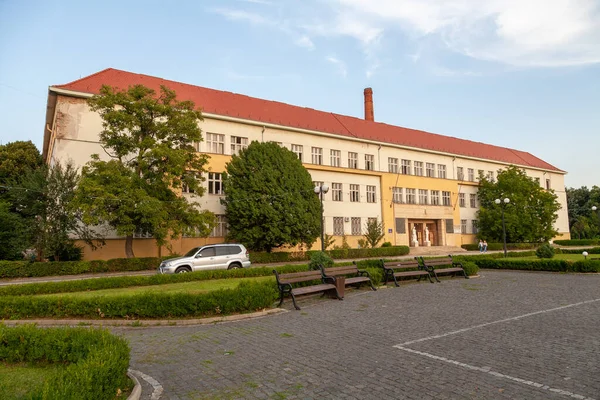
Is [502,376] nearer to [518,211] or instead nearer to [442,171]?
[442,171]

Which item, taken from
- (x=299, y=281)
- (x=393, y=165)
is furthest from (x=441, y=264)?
(x=393, y=165)

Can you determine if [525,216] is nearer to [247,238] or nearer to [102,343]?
[247,238]

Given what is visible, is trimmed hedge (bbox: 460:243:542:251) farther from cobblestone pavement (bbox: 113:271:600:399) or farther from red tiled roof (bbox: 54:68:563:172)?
cobblestone pavement (bbox: 113:271:600:399)

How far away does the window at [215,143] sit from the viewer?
1331 inches

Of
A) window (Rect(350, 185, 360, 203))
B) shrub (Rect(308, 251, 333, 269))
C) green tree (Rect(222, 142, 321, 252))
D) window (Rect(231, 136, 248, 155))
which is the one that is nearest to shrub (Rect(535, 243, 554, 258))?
green tree (Rect(222, 142, 321, 252))

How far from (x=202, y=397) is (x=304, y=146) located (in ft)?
114

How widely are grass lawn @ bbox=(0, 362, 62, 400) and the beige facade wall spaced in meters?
24.4

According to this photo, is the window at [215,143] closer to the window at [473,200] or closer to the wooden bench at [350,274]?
the wooden bench at [350,274]

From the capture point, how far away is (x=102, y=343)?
532 cm

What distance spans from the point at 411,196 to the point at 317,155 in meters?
13.2

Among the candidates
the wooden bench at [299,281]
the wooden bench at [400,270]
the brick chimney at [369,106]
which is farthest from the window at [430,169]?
the wooden bench at [299,281]

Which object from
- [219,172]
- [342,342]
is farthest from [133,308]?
[219,172]

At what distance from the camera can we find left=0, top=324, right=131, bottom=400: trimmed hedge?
12.3 ft

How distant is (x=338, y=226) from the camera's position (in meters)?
39.7
